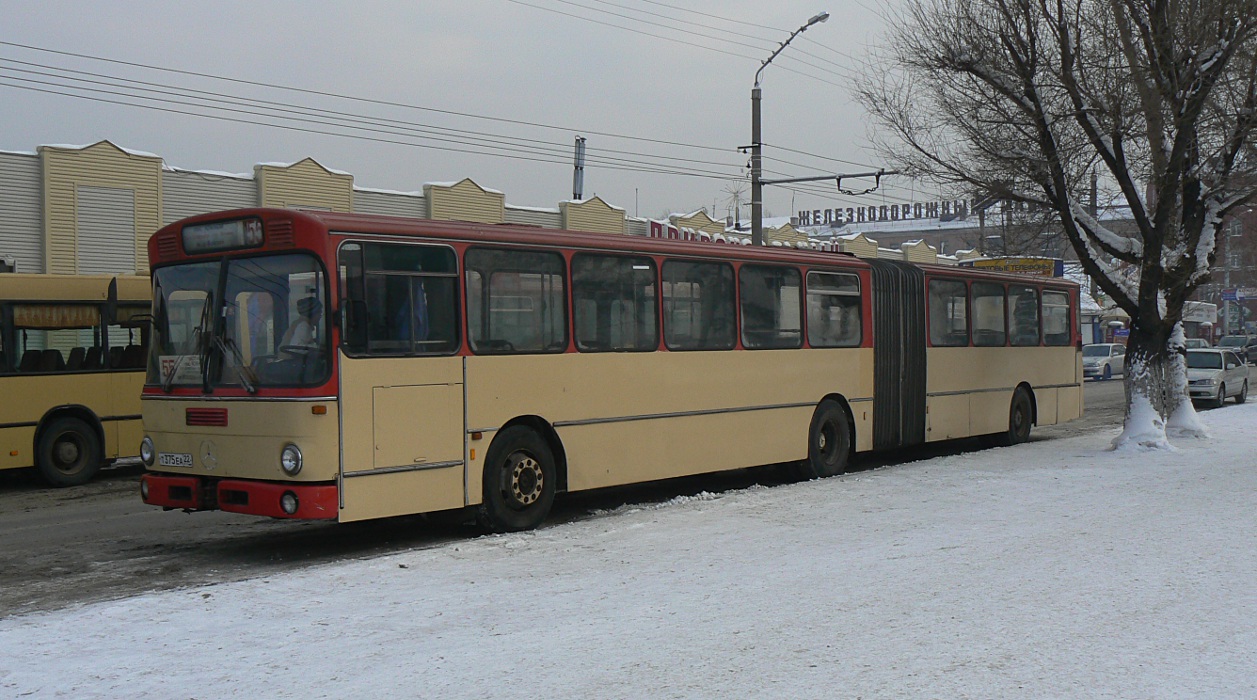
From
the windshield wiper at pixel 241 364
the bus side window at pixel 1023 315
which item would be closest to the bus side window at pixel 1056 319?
the bus side window at pixel 1023 315

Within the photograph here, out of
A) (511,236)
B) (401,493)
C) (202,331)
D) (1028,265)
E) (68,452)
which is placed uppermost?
(1028,265)

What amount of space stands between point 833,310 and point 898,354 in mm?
1676

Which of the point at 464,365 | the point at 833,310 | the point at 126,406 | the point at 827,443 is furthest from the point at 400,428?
the point at 126,406

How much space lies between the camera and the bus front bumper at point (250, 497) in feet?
30.7

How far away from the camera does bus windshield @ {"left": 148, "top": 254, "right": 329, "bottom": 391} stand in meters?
9.59

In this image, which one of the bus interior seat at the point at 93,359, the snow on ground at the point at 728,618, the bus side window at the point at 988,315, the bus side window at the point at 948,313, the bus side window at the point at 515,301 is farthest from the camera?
the bus side window at the point at 988,315

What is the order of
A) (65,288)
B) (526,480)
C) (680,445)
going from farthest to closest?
(65,288) → (680,445) → (526,480)

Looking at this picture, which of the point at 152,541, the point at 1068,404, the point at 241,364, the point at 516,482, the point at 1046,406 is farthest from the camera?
the point at 1068,404

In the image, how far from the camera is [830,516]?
37.0ft

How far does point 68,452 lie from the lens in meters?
16.0

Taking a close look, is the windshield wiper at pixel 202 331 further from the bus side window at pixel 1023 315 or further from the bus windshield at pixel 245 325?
the bus side window at pixel 1023 315

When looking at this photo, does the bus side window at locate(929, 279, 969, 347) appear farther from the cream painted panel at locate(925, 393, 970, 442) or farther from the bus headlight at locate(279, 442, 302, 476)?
the bus headlight at locate(279, 442, 302, 476)

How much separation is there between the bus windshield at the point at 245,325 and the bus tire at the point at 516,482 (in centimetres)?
199

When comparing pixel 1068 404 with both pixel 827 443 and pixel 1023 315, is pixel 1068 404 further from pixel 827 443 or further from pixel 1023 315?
pixel 827 443
